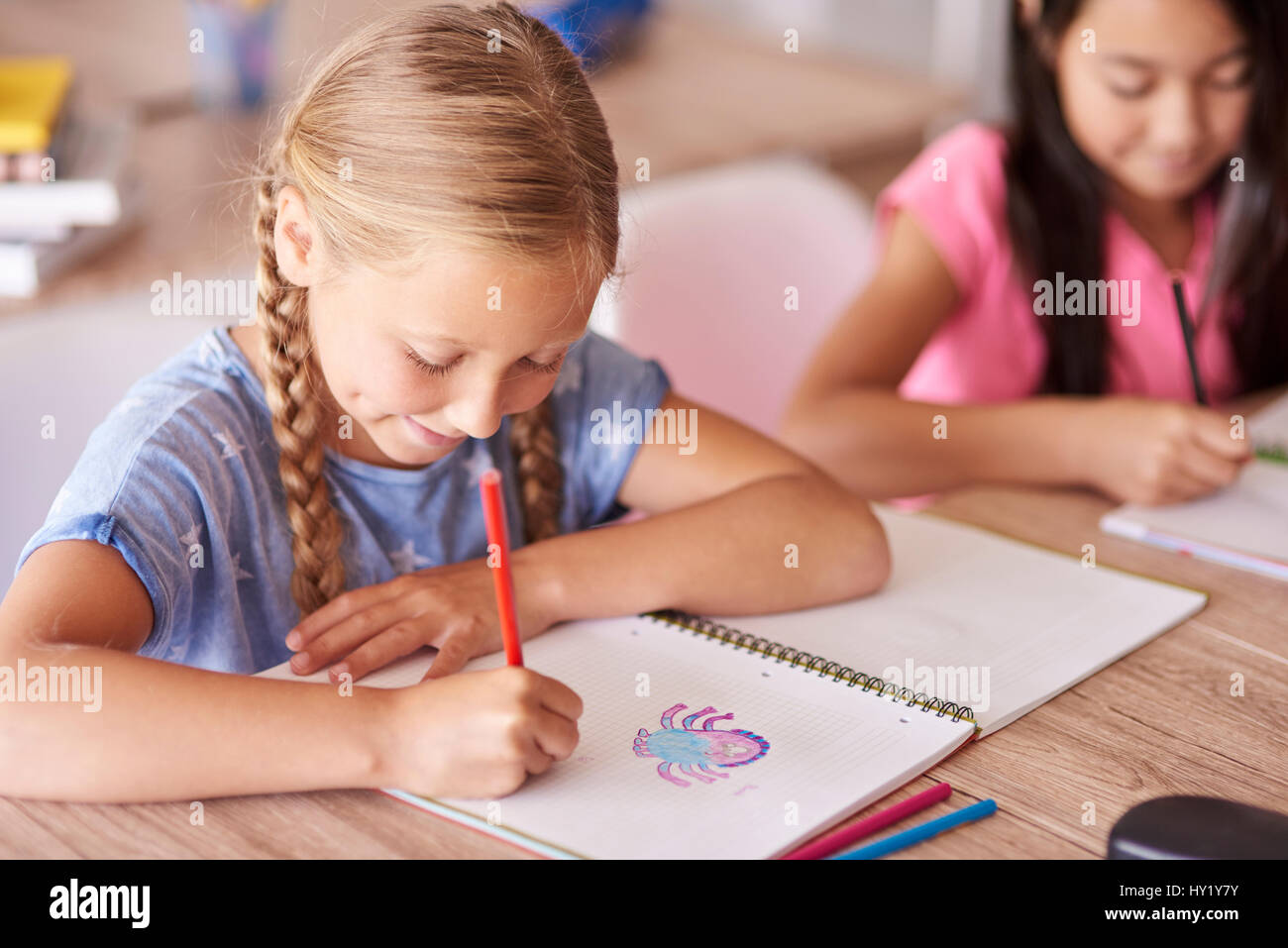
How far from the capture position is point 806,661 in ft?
2.93

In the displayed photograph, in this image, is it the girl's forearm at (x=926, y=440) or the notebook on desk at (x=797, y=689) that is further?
the girl's forearm at (x=926, y=440)

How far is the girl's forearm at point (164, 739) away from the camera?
726 mm

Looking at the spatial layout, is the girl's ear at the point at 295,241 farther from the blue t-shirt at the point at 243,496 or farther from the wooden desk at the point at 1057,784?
the wooden desk at the point at 1057,784

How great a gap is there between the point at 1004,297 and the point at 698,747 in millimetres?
930

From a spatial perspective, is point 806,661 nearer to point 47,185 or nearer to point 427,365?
point 427,365

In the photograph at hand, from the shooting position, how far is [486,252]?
82 cm

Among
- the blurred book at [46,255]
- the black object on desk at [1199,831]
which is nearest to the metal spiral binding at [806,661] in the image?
the black object on desk at [1199,831]

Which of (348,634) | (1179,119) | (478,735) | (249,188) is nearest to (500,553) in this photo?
(478,735)

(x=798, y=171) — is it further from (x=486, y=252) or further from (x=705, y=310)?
(x=486, y=252)

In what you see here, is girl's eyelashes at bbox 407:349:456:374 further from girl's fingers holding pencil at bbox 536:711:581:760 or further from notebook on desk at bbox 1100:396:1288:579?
notebook on desk at bbox 1100:396:1288:579

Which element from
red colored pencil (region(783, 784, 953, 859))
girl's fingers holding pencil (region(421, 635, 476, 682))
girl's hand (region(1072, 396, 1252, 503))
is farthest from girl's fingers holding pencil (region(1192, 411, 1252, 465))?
girl's fingers holding pencil (region(421, 635, 476, 682))

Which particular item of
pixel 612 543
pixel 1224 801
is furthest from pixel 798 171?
pixel 1224 801

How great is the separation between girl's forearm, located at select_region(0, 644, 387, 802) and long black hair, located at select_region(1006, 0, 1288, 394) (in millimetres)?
1011

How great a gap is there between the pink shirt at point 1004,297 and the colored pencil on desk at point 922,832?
2.76ft
